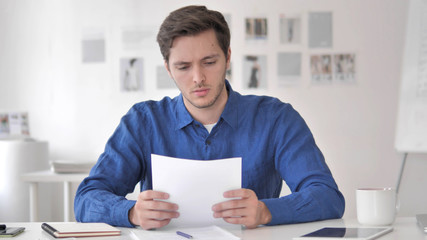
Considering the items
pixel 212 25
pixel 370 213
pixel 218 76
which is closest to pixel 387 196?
pixel 370 213

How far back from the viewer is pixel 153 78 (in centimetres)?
387

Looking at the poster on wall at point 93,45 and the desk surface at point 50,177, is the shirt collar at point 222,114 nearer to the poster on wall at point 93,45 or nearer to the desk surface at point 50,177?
the desk surface at point 50,177

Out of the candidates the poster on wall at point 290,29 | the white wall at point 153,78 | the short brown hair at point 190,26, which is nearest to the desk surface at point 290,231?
the short brown hair at point 190,26

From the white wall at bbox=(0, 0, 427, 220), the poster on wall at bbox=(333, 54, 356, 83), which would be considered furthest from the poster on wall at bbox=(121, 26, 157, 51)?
the poster on wall at bbox=(333, 54, 356, 83)

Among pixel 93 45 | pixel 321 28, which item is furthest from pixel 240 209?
pixel 93 45

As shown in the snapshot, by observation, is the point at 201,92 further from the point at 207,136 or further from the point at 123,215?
the point at 123,215

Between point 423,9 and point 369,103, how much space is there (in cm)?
69

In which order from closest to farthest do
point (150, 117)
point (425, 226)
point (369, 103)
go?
point (425, 226) < point (150, 117) < point (369, 103)

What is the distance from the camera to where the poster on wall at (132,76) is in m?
3.88

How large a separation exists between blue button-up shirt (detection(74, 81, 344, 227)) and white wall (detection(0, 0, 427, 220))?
1.99 meters

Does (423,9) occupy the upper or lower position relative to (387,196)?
upper

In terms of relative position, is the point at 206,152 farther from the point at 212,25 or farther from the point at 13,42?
the point at 13,42

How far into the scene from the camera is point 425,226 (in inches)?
49.4

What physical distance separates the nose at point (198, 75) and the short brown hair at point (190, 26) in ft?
0.36
